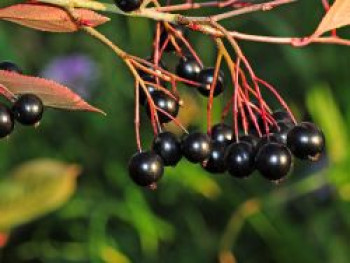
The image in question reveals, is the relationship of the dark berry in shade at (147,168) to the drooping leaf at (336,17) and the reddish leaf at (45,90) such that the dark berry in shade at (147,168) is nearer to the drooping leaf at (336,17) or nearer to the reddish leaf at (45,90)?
the reddish leaf at (45,90)

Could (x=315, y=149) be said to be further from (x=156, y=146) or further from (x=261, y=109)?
(x=156, y=146)

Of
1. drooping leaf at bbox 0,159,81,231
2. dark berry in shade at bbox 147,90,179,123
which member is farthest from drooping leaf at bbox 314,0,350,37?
drooping leaf at bbox 0,159,81,231

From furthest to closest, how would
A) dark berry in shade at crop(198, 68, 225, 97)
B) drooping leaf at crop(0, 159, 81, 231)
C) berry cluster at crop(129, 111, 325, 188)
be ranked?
drooping leaf at crop(0, 159, 81, 231) → dark berry in shade at crop(198, 68, 225, 97) → berry cluster at crop(129, 111, 325, 188)

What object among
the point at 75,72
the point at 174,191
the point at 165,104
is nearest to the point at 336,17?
the point at 165,104

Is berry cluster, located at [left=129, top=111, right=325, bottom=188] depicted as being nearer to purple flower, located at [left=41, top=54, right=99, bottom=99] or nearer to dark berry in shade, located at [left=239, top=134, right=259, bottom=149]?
dark berry in shade, located at [left=239, top=134, right=259, bottom=149]

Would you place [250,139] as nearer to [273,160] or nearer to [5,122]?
[273,160]

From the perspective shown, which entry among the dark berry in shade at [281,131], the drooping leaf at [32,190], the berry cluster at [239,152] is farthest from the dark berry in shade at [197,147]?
the drooping leaf at [32,190]

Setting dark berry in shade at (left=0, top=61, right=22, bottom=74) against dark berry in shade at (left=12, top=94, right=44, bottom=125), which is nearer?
dark berry in shade at (left=12, top=94, right=44, bottom=125)
